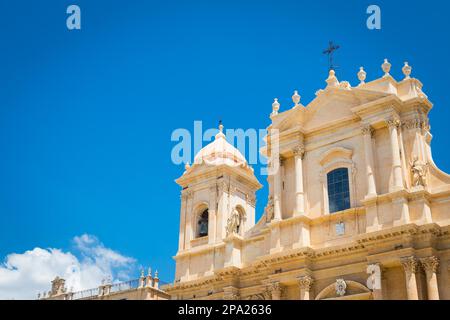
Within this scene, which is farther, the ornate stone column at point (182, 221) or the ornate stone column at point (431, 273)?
the ornate stone column at point (182, 221)

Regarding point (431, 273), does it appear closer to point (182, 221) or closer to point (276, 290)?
point (276, 290)

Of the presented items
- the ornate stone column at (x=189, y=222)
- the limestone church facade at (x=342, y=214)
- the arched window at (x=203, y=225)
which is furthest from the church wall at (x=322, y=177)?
the ornate stone column at (x=189, y=222)

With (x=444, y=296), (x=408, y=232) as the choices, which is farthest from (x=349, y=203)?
(x=444, y=296)

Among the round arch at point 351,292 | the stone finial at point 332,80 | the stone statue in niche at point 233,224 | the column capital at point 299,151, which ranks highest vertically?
the stone finial at point 332,80

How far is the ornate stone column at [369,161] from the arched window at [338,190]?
4.52 feet

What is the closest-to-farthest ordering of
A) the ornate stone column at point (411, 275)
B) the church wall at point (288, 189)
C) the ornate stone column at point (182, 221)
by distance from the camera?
A: 1. the ornate stone column at point (411, 275)
2. the church wall at point (288, 189)
3. the ornate stone column at point (182, 221)

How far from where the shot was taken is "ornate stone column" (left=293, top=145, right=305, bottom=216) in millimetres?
25953

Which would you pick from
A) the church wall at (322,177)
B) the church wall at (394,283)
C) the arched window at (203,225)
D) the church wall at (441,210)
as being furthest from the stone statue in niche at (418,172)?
the arched window at (203,225)

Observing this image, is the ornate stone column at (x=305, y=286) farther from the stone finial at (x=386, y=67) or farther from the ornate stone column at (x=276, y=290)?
the stone finial at (x=386, y=67)

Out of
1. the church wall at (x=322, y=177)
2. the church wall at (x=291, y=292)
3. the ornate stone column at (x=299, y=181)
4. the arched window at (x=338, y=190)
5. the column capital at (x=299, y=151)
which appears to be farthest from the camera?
the column capital at (x=299, y=151)

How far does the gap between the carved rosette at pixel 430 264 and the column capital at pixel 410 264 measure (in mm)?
278

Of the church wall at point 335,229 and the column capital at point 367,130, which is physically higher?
the column capital at point 367,130

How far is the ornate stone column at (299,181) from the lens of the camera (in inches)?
1022
